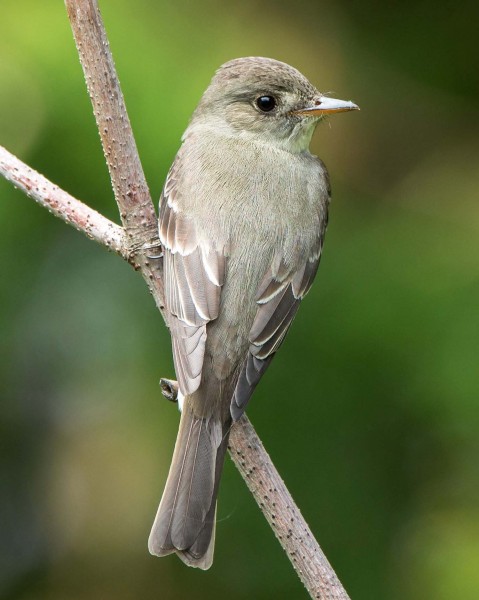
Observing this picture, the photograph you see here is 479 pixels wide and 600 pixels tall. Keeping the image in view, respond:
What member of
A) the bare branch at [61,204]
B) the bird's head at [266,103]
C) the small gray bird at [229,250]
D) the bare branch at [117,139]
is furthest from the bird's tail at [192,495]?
the bird's head at [266,103]

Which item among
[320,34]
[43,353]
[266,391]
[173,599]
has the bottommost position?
[173,599]

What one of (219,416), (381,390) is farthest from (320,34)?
(219,416)

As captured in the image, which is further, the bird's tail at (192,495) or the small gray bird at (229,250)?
the small gray bird at (229,250)

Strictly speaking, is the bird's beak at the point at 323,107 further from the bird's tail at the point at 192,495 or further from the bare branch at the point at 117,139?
the bird's tail at the point at 192,495

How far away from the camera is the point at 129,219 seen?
327cm

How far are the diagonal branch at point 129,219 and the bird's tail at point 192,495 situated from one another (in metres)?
0.11

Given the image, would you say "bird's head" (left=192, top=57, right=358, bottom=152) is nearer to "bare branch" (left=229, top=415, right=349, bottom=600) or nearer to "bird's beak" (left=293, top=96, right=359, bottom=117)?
"bird's beak" (left=293, top=96, right=359, bottom=117)

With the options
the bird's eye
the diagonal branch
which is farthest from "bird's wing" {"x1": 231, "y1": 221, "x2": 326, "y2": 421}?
the bird's eye

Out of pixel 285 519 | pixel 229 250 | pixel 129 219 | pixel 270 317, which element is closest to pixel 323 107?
pixel 229 250

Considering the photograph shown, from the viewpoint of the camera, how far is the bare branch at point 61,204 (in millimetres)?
3266

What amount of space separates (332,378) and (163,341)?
22.3 inches

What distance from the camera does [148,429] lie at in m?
4.00

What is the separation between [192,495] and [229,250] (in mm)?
736

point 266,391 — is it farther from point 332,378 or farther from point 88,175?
point 88,175
